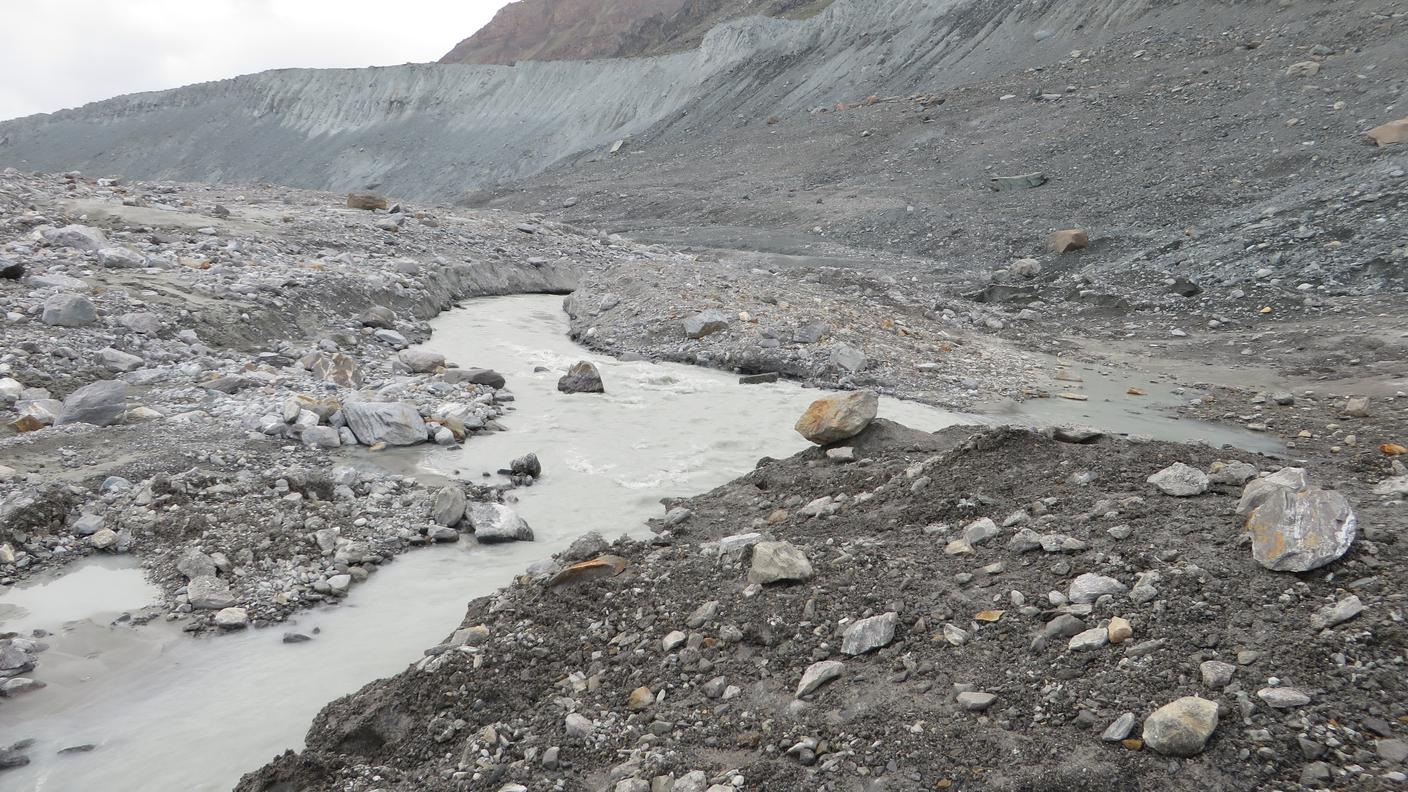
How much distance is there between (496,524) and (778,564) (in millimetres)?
2108

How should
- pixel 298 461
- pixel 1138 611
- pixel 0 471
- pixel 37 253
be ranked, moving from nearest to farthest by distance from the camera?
pixel 1138 611 < pixel 0 471 < pixel 298 461 < pixel 37 253

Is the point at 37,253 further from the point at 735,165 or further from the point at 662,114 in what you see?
the point at 662,114

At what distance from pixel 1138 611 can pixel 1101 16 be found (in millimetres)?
27908

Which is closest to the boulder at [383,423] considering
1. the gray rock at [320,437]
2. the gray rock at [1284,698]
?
the gray rock at [320,437]

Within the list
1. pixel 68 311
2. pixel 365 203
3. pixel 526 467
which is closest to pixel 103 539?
pixel 526 467

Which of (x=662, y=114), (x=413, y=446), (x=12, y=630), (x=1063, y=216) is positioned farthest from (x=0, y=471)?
(x=662, y=114)

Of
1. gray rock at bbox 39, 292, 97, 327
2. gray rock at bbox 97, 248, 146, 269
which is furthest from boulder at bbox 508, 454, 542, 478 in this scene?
gray rock at bbox 97, 248, 146, 269

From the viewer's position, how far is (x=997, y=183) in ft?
61.8

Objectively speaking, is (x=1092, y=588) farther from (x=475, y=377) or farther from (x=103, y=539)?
(x=475, y=377)

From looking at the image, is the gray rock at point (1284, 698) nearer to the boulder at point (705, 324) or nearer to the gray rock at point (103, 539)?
the gray rock at point (103, 539)

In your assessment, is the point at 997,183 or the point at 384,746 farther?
the point at 997,183

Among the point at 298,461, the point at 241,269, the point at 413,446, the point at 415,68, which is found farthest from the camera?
the point at 415,68

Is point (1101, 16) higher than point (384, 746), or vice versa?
point (1101, 16)

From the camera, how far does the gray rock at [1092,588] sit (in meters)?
2.99
